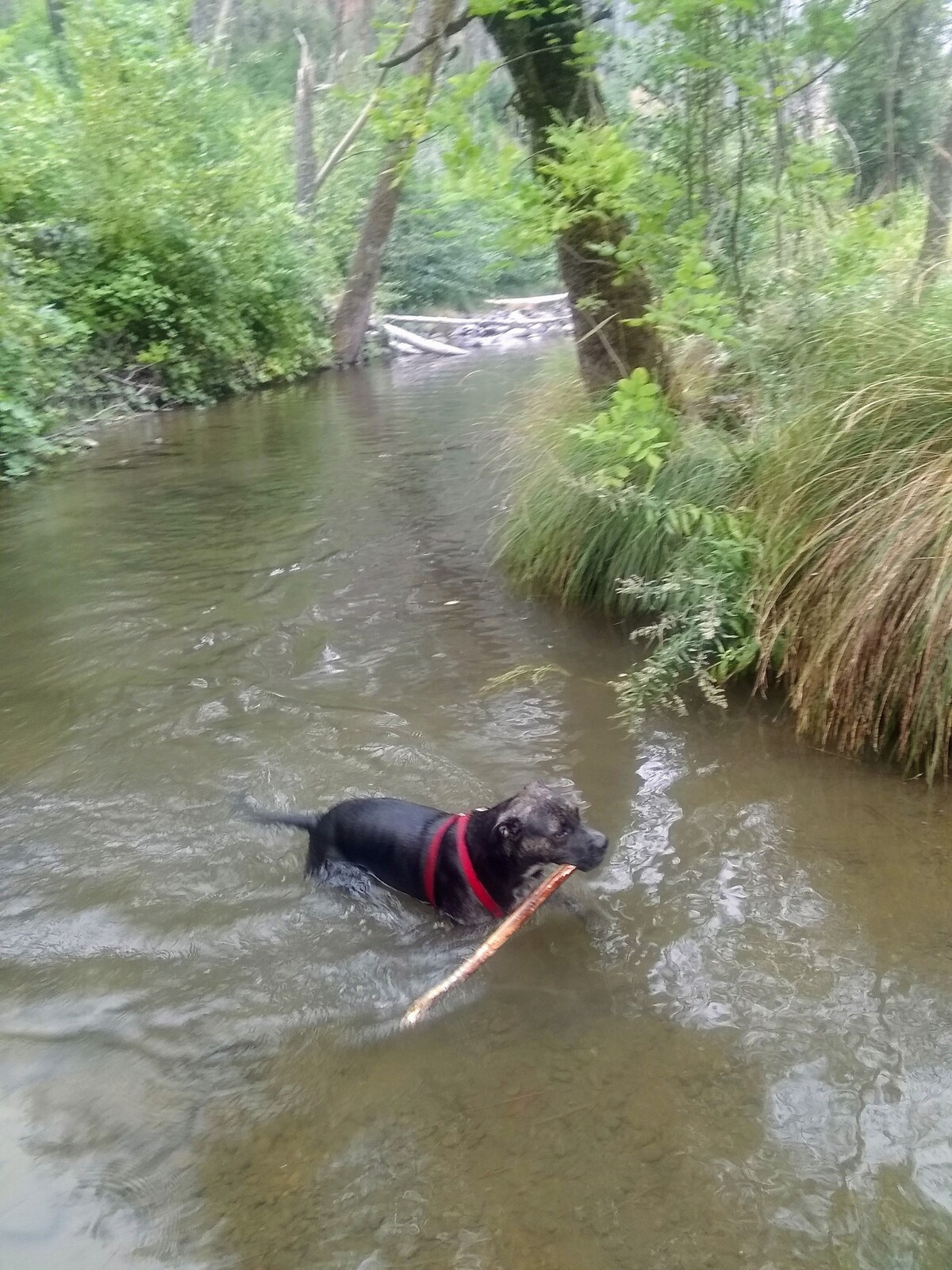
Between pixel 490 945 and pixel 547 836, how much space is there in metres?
0.49

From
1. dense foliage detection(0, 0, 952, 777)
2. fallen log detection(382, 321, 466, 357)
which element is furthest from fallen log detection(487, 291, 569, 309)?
dense foliage detection(0, 0, 952, 777)

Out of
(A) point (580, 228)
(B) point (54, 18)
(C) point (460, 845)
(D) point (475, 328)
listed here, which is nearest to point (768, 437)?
(A) point (580, 228)

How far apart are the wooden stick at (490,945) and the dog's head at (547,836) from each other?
66 millimetres

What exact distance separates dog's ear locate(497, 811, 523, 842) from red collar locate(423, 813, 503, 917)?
197mm

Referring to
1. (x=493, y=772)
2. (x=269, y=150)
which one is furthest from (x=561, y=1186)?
(x=269, y=150)

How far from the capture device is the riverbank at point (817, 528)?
404 centimetres

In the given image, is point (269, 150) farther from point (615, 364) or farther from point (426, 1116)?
point (426, 1116)

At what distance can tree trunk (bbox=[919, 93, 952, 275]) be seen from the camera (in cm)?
518

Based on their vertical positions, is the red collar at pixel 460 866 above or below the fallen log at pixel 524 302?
below

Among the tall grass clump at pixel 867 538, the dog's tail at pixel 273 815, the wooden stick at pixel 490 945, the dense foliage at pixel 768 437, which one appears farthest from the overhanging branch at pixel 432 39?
the wooden stick at pixel 490 945

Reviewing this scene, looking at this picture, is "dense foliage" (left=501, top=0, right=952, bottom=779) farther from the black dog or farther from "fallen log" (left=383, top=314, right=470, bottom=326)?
"fallen log" (left=383, top=314, right=470, bottom=326)

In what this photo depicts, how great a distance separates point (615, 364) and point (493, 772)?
3173mm

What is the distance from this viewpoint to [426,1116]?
273cm

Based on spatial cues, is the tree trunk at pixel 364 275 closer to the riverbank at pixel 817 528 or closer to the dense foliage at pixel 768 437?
the dense foliage at pixel 768 437
